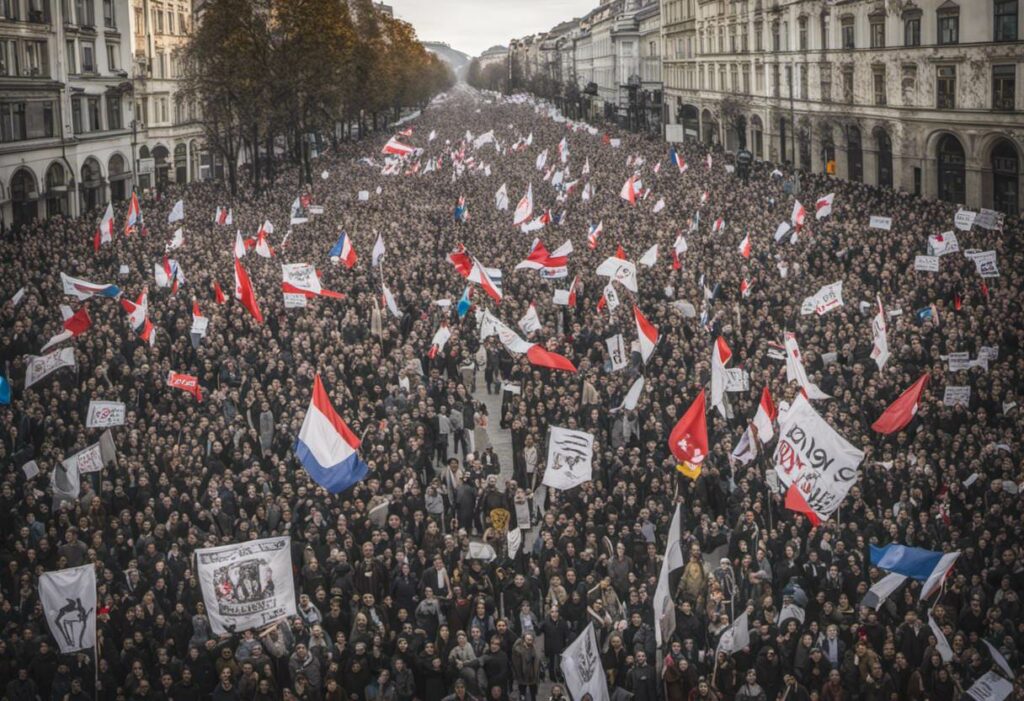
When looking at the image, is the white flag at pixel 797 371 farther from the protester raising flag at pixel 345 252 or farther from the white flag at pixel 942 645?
the protester raising flag at pixel 345 252

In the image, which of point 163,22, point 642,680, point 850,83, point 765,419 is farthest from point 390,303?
point 163,22

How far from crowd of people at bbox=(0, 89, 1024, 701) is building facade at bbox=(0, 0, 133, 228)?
83.4ft

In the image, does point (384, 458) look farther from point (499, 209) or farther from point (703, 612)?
point (499, 209)

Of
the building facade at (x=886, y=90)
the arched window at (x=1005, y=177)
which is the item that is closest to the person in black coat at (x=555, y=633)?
the building facade at (x=886, y=90)

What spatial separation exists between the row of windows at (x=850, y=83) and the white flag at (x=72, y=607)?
135 feet

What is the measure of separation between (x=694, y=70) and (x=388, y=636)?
84.6m

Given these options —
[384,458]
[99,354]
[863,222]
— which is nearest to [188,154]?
[863,222]

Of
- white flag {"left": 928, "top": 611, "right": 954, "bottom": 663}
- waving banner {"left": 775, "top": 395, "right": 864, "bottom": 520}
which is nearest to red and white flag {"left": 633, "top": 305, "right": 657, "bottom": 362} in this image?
waving banner {"left": 775, "top": 395, "right": 864, "bottom": 520}

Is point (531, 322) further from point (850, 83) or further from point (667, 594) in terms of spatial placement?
point (850, 83)

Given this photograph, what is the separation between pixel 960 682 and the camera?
38.1ft

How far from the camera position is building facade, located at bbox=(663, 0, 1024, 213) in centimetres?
4594

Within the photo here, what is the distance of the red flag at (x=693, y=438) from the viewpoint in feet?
52.5

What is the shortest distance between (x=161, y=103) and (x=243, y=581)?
67661 millimetres

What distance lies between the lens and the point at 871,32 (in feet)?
183
